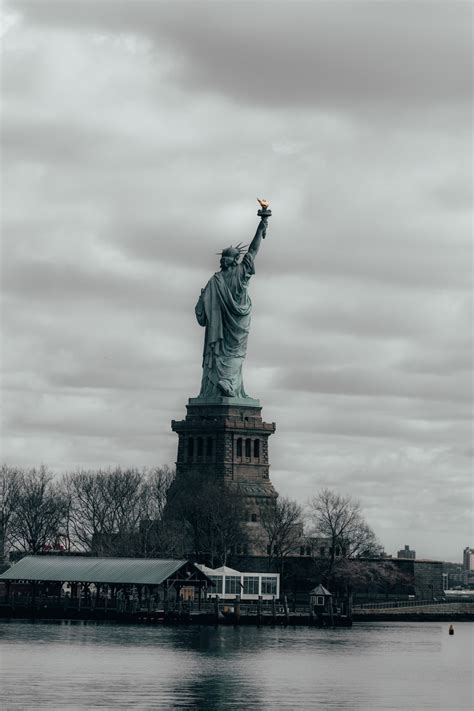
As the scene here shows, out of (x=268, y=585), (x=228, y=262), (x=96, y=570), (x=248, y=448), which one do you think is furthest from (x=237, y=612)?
(x=228, y=262)

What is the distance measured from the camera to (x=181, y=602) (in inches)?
5955

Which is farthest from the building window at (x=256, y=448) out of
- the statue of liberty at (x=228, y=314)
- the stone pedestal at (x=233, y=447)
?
the statue of liberty at (x=228, y=314)

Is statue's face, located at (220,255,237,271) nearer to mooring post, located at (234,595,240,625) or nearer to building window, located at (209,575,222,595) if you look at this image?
building window, located at (209,575,222,595)

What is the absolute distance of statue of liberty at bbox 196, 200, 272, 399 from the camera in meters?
193

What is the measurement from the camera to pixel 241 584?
557ft

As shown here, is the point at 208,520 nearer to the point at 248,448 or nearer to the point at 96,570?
the point at 248,448

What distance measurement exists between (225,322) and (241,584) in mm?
33861

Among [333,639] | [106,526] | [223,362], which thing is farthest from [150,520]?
[333,639]

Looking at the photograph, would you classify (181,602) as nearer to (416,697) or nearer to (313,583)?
(313,583)

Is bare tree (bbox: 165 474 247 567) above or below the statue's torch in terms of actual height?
below

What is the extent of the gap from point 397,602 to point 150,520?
79.2 feet

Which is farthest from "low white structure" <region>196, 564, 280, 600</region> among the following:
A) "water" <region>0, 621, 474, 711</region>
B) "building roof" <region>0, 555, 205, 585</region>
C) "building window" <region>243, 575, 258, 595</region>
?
"water" <region>0, 621, 474, 711</region>

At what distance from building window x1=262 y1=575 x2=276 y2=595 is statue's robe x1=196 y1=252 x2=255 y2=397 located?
25.7 m

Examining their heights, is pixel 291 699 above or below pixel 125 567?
below
